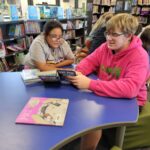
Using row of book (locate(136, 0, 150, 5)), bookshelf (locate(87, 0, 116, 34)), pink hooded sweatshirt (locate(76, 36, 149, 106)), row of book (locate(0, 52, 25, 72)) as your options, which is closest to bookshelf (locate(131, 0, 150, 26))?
row of book (locate(136, 0, 150, 5))

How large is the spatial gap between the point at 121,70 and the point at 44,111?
2.16ft

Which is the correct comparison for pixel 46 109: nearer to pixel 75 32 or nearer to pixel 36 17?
pixel 36 17

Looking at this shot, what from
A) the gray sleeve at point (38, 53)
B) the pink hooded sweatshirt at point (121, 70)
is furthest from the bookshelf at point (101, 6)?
the pink hooded sweatshirt at point (121, 70)

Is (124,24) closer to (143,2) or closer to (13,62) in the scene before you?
(13,62)

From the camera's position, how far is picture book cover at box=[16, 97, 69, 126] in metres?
1.00

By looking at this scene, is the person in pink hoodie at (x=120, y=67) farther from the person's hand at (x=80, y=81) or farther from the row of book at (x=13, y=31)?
the row of book at (x=13, y=31)

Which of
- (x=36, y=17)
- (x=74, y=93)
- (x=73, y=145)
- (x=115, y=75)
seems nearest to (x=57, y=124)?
(x=74, y=93)

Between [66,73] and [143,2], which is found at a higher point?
[143,2]

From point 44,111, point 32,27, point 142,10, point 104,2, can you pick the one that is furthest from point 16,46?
point 142,10

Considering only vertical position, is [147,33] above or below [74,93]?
above

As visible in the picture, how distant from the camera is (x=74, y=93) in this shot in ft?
4.34

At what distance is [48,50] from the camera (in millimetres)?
1991

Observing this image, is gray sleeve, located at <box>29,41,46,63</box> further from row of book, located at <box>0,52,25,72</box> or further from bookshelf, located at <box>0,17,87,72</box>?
row of book, located at <box>0,52,25,72</box>

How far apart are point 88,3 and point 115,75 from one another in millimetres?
4581
